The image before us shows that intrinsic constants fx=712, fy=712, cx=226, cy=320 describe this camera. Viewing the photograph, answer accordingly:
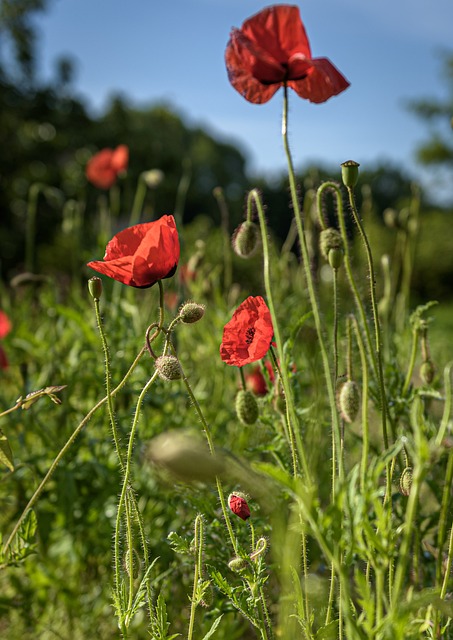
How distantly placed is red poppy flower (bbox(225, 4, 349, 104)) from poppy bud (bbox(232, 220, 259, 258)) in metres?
0.22

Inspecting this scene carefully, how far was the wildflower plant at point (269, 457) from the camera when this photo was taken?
571mm

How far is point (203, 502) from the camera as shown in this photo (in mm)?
982

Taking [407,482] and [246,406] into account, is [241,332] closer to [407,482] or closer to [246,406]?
[246,406]

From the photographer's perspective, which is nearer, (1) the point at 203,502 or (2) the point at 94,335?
(1) the point at 203,502

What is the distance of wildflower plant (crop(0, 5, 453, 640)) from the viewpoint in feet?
1.87

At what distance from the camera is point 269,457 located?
1.55 meters

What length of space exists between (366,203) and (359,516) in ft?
3.69

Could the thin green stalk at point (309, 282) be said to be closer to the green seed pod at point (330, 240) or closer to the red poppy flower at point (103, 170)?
the green seed pod at point (330, 240)

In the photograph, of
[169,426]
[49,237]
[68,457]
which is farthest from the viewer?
[49,237]

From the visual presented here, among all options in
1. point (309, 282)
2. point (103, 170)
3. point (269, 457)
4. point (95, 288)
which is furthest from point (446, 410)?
point (103, 170)

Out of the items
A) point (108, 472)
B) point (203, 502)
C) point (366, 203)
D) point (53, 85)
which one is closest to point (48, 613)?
point (108, 472)

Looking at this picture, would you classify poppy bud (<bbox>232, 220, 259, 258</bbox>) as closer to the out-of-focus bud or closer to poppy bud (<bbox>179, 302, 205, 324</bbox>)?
poppy bud (<bbox>179, 302, 205, 324</bbox>)

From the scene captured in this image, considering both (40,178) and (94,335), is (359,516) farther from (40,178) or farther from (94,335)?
(40,178)

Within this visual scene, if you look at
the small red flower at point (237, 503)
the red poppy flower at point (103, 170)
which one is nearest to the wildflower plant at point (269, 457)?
the small red flower at point (237, 503)
